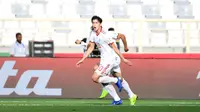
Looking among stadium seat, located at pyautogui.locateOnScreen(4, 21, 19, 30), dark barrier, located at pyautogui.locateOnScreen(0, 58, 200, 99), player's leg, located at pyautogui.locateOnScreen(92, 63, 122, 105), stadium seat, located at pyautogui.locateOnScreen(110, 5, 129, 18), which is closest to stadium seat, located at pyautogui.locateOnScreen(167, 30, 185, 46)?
stadium seat, located at pyautogui.locateOnScreen(110, 5, 129, 18)

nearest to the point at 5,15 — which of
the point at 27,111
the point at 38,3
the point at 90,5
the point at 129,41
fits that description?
the point at 38,3

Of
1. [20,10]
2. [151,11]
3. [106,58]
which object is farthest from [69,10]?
[106,58]

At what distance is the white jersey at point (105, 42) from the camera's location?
1598cm

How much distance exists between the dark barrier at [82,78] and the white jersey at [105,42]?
3605 mm

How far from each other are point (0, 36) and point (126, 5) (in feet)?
25.9

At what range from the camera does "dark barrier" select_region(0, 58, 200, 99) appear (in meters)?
19.6

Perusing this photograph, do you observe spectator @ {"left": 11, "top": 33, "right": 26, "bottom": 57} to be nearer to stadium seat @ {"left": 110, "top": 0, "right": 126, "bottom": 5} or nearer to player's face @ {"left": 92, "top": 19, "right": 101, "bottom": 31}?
player's face @ {"left": 92, "top": 19, "right": 101, "bottom": 31}

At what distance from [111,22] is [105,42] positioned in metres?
10.0

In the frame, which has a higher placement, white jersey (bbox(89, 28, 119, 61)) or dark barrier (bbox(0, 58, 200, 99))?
white jersey (bbox(89, 28, 119, 61))

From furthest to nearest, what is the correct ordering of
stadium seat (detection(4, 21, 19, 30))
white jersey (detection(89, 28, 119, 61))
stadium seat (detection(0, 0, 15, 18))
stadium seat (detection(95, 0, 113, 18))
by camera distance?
stadium seat (detection(95, 0, 113, 18))
stadium seat (detection(0, 0, 15, 18))
stadium seat (detection(4, 21, 19, 30))
white jersey (detection(89, 28, 119, 61))

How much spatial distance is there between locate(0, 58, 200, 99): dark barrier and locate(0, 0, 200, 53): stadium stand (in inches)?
137

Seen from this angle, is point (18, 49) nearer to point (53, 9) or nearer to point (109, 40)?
point (109, 40)

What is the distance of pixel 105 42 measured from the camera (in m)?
16.1

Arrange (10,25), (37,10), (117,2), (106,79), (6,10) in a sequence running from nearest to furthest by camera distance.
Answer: (106,79) → (10,25) → (6,10) → (37,10) → (117,2)
